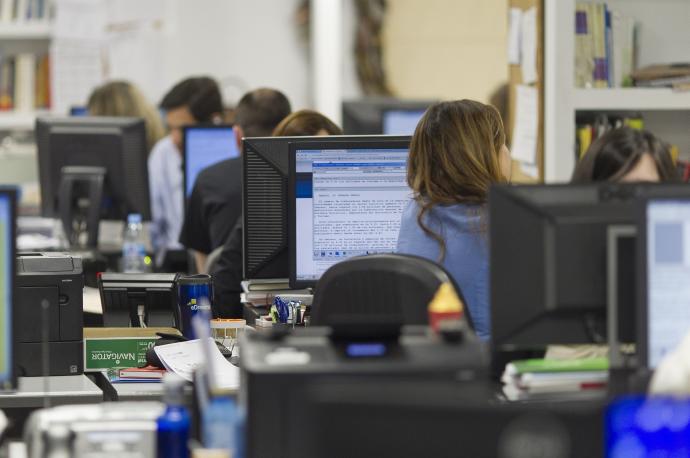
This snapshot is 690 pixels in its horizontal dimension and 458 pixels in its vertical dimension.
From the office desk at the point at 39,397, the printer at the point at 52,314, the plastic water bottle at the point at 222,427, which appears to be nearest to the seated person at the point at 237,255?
the printer at the point at 52,314

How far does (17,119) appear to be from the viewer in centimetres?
791

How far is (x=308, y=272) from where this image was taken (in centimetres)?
345

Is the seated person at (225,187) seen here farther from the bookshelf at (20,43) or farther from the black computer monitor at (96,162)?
the bookshelf at (20,43)

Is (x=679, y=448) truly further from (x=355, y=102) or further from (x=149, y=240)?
(x=355, y=102)

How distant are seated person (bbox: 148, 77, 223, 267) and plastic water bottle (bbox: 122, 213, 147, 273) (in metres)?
0.62

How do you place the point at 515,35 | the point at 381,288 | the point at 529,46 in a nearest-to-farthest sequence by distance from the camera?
1. the point at 381,288
2. the point at 529,46
3. the point at 515,35

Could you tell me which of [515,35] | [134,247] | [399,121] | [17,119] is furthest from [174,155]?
[17,119]

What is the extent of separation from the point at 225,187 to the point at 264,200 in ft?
3.69

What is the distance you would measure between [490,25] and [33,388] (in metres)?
5.66

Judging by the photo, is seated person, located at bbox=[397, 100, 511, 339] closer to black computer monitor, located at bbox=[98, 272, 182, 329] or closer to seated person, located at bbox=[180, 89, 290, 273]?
black computer monitor, located at bbox=[98, 272, 182, 329]

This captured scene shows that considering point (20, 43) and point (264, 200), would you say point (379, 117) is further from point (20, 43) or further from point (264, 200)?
point (264, 200)

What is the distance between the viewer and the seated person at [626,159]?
275cm

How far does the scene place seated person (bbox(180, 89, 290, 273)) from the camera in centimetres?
445

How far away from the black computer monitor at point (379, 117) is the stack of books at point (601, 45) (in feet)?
5.90
